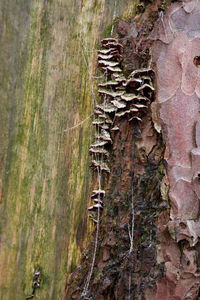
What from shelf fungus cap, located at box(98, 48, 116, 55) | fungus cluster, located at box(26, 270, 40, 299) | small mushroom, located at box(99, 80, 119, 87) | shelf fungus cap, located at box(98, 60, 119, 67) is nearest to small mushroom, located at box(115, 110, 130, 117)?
small mushroom, located at box(99, 80, 119, 87)

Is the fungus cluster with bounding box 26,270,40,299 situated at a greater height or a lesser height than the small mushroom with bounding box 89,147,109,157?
lesser

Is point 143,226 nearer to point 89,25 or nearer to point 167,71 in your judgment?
point 167,71

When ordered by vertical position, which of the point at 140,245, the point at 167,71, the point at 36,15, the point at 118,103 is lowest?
the point at 140,245

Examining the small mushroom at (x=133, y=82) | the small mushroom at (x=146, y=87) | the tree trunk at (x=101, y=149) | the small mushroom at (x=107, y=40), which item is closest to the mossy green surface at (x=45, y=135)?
the tree trunk at (x=101, y=149)

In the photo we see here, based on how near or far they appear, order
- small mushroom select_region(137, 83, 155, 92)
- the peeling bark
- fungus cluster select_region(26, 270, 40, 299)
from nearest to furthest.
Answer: the peeling bark, small mushroom select_region(137, 83, 155, 92), fungus cluster select_region(26, 270, 40, 299)

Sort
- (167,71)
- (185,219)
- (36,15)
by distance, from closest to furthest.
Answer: (185,219)
(167,71)
(36,15)

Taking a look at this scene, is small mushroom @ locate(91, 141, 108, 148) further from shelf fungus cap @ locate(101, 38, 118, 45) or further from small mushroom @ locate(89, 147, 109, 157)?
shelf fungus cap @ locate(101, 38, 118, 45)

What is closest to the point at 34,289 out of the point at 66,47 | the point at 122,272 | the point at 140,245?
the point at 122,272

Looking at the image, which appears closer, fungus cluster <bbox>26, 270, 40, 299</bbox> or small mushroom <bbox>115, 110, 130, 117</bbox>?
small mushroom <bbox>115, 110, 130, 117</bbox>
